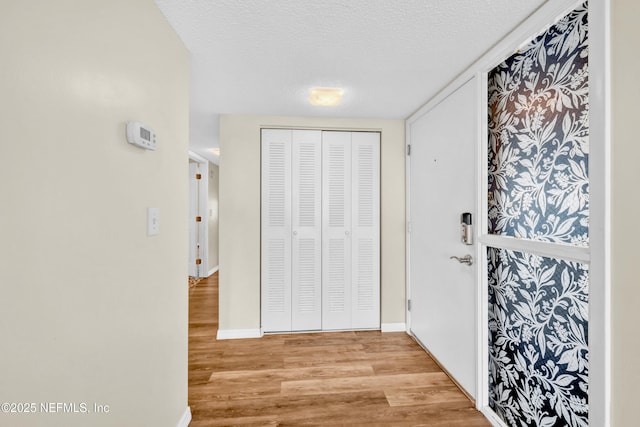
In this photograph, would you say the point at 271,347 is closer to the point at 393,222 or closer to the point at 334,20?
the point at 393,222

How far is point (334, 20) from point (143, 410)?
6.52 feet

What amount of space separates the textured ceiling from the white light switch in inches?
37.0

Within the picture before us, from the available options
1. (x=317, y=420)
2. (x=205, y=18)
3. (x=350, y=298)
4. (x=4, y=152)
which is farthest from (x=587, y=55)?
(x=350, y=298)

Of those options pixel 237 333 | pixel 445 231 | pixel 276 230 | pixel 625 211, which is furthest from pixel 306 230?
pixel 625 211

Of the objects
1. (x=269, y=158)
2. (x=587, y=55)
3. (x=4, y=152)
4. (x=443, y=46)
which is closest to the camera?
(x=4, y=152)

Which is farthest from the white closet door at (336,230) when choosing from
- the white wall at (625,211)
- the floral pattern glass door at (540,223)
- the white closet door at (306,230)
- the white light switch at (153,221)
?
the white wall at (625,211)

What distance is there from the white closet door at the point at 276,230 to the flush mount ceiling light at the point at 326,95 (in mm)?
677

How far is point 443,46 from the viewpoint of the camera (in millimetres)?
1720

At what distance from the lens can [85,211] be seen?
93 centimetres

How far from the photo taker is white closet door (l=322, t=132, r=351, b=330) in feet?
10.0

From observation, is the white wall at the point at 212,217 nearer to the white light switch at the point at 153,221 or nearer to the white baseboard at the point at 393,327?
the white baseboard at the point at 393,327

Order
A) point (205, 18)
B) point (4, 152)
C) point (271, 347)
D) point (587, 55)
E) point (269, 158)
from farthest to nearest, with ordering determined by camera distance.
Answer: point (269, 158)
point (271, 347)
point (205, 18)
point (587, 55)
point (4, 152)

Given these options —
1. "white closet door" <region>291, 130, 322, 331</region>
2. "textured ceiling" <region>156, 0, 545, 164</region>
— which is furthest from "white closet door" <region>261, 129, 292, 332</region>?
"textured ceiling" <region>156, 0, 545, 164</region>

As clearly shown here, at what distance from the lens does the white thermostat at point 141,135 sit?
3.77 ft
